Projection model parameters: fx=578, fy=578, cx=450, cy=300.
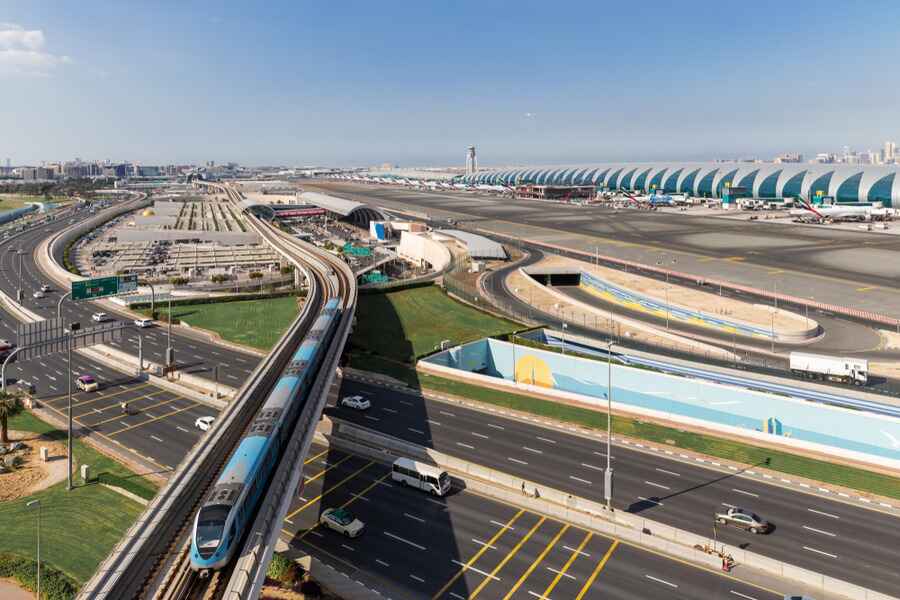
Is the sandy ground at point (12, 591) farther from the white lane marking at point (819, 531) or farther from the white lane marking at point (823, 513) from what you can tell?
the white lane marking at point (823, 513)

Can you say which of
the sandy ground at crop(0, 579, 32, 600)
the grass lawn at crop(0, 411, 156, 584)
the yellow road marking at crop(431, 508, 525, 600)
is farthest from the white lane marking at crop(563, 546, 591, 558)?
the sandy ground at crop(0, 579, 32, 600)

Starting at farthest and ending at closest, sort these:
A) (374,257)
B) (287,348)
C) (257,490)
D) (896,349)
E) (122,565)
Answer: (374,257) → (896,349) → (287,348) → (257,490) → (122,565)

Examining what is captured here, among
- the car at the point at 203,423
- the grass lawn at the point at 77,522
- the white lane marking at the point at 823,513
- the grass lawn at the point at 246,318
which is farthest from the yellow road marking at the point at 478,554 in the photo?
the grass lawn at the point at 246,318

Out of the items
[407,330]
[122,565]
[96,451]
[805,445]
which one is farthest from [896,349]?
[96,451]

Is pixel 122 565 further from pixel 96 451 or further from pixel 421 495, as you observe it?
pixel 96 451

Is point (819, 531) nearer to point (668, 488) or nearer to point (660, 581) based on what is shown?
point (668, 488)

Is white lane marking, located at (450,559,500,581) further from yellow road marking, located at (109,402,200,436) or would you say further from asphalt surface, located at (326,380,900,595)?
yellow road marking, located at (109,402,200,436)
